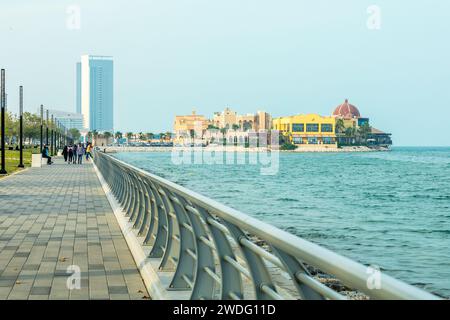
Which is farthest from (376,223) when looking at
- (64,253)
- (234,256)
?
(234,256)

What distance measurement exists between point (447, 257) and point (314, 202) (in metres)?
20.1

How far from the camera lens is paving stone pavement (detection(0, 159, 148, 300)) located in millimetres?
7910

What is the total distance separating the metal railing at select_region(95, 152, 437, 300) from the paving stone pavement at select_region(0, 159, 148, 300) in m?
0.58

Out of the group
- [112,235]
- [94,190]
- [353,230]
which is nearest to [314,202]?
[353,230]

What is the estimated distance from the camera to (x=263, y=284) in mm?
4449

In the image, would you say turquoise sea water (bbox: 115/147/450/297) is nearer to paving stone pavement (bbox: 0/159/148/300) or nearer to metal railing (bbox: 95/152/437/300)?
paving stone pavement (bbox: 0/159/148/300)

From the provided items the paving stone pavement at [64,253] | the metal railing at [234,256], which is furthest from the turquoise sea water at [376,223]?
the metal railing at [234,256]

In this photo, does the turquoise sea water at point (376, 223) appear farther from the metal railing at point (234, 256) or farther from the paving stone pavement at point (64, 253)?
the metal railing at point (234, 256)

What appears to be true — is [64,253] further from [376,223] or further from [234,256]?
[376,223]

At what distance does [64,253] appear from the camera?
10781 millimetres

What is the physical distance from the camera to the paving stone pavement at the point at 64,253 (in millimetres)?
7910

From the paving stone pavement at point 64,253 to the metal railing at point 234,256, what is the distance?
0.58m

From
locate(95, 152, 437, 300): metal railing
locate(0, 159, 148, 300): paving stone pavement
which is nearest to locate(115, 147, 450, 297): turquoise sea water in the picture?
locate(0, 159, 148, 300): paving stone pavement
